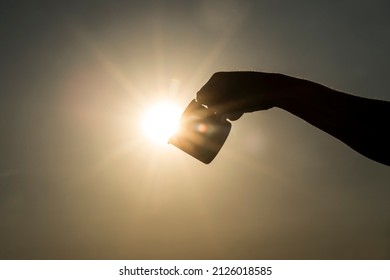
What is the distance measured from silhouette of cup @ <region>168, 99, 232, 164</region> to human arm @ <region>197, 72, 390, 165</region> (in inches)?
11.6

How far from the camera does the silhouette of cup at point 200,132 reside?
1.44 m

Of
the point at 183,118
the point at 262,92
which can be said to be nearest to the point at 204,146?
the point at 183,118

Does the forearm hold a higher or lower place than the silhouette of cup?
lower

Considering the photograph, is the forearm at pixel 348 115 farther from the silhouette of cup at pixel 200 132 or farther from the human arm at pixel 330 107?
the silhouette of cup at pixel 200 132

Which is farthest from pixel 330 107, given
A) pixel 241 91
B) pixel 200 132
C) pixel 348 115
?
pixel 200 132

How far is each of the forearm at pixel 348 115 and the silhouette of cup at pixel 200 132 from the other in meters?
0.41

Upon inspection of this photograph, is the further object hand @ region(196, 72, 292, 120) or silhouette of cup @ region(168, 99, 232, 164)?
silhouette of cup @ region(168, 99, 232, 164)

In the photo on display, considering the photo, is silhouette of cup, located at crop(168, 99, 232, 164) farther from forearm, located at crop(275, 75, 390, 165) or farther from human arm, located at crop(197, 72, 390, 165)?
forearm, located at crop(275, 75, 390, 165)

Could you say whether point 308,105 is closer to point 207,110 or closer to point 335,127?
point 335,127

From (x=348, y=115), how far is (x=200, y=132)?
85 centimetres

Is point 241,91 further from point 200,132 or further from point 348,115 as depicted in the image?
point 200,132

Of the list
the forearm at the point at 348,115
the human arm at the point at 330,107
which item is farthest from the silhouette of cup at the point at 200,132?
the forearm at the point at 348,115

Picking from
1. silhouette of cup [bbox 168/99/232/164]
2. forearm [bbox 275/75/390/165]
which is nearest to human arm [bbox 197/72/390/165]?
forearm [bbox 275/75/390/165]

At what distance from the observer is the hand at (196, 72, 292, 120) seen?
102 cm
